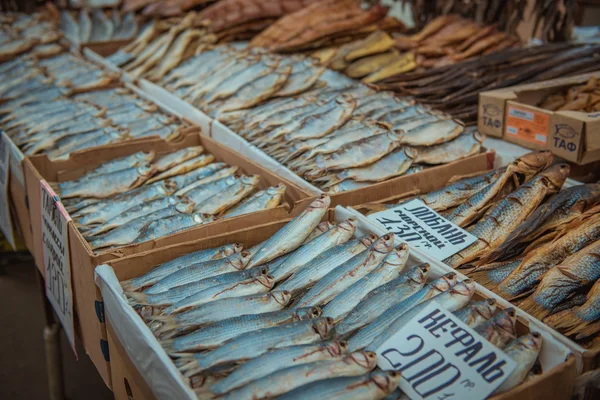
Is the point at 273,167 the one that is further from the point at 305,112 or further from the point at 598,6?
the point at 598,6

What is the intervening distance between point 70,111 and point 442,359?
A: 338 centimetres

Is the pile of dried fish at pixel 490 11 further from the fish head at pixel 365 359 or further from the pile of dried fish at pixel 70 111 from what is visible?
the fish head at pixel 365 359

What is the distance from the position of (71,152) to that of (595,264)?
276 centimetres

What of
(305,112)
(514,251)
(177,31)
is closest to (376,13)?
(177,31)

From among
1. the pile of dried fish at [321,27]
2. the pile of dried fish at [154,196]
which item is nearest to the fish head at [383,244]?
the pile of dried fish at [154,196]

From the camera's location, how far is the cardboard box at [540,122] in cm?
300

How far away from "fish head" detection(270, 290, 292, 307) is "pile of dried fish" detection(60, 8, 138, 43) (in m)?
5.03

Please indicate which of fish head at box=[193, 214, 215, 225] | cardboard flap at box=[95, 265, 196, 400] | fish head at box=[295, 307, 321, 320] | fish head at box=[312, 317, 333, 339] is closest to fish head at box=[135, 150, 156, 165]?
fish head at box=[193, 214, 215, 225]

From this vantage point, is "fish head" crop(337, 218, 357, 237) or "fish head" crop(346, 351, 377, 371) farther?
"fish head" crop(337, 218, 357, 237)

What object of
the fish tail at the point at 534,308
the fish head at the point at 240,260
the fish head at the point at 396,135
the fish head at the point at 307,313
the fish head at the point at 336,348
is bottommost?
the fish tail at the point at 534,308

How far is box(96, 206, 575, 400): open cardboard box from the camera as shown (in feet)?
5.42

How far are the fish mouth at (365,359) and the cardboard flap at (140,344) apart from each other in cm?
47

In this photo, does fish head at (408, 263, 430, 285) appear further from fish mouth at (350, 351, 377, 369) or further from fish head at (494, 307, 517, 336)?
fish mouth at (350, 351, 377, 369)

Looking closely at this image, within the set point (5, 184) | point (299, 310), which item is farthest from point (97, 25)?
point (299, 310)
